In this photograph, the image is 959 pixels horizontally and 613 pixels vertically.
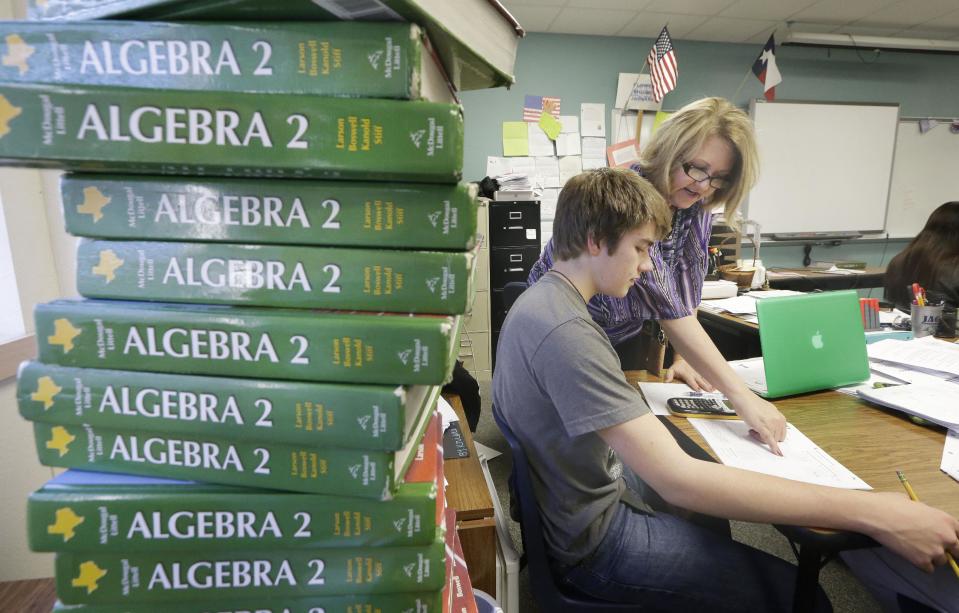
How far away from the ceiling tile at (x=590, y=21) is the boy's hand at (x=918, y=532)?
12.7ft

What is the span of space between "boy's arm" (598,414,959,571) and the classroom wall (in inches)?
132

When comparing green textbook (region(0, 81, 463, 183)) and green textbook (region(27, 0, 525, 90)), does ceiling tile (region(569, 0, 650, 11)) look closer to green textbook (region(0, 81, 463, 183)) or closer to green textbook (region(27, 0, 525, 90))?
green textbook (region(27, 0, 525, 90))

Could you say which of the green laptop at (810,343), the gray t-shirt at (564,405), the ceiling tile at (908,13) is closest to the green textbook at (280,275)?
the gray t-shirt at (564,405)

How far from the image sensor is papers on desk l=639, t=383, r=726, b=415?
1289 millimetres

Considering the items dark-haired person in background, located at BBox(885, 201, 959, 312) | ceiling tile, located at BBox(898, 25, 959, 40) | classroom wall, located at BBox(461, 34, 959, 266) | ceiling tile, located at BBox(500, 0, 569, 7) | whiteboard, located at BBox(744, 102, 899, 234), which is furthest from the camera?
whiteboard, located at BBox(744, 102, 899, 234)

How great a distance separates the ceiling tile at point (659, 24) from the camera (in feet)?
12.5

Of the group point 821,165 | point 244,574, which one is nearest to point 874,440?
point 244,574

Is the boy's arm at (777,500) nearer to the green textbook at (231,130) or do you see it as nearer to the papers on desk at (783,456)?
the papers on desk at (783,456)

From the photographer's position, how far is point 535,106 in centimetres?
420

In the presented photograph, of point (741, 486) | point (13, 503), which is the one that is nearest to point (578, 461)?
point (741, 486)

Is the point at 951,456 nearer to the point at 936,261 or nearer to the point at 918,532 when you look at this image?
the point at 918,532

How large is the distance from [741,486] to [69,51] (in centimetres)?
104

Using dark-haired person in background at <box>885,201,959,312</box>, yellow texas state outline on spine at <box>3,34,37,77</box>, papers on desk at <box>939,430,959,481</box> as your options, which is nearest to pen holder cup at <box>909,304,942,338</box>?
dark-haired person in background at <box>885,201,959,312</box>

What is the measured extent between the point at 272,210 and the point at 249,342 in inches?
4.8
